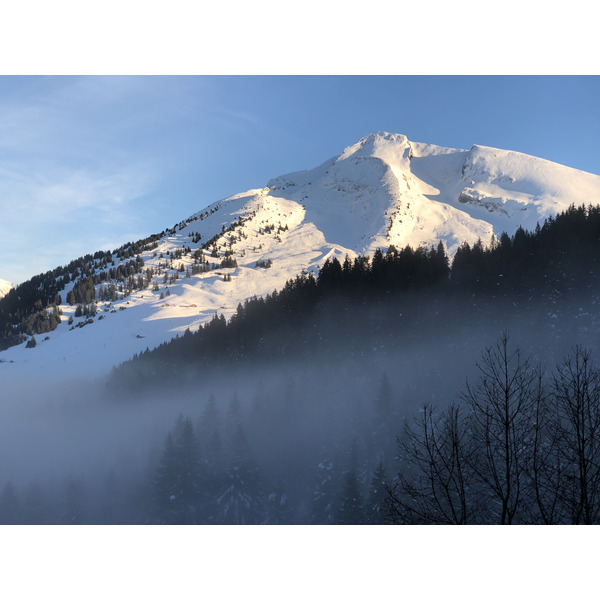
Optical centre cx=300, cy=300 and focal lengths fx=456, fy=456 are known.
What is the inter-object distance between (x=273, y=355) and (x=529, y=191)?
162m

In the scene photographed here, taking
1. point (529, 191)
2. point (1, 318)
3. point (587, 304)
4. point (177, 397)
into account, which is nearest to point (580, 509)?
point (587, 304)

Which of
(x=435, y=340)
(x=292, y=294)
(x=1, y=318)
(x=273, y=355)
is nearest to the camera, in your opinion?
(x=435, y=340)

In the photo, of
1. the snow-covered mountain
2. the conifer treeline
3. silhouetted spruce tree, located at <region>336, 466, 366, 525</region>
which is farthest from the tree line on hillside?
the snow-covered mountain

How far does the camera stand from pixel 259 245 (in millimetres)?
172375

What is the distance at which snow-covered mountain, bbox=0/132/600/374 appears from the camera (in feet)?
358

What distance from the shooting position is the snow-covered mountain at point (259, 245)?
10900 cm

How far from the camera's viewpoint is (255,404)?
157 feet

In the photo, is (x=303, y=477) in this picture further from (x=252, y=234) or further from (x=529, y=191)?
(x=529, y=191)

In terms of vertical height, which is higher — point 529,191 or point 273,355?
point 529,191

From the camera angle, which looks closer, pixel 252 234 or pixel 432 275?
pixel 432 275

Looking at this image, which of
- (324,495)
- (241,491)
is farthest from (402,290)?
(241,491)

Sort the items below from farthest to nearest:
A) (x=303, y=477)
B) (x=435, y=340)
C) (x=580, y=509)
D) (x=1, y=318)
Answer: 1. (x=1, y=318)
2. (x=435, y=340)
3. (x=303, y=477)
4. (x=580, y=509)

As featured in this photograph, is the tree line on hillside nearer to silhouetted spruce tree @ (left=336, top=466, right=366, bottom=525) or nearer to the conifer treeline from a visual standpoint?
silhouetted spruce tree @ (left=336, top=466, right=366, bottom=525)

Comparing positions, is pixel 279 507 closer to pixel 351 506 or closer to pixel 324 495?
pixel 324 495
